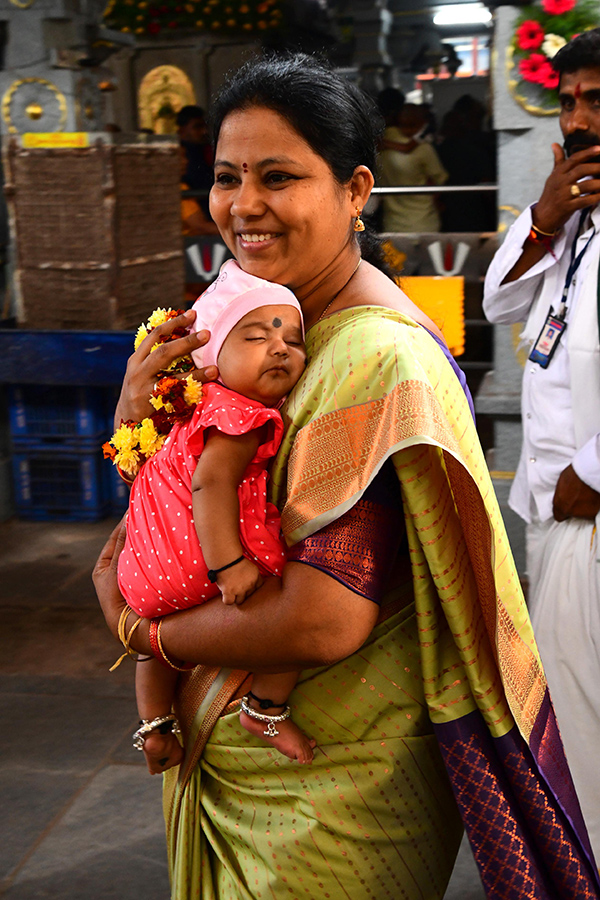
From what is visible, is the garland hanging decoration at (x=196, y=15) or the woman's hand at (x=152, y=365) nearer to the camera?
the woman's hand at (x=152, y=365)

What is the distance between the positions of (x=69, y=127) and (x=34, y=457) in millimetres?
1896

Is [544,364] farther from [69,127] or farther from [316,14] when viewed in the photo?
[316,14]

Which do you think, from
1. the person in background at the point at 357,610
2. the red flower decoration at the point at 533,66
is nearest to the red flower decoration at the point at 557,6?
the red flower decoration at the point at 533,66

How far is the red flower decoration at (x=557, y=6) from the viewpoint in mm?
3706

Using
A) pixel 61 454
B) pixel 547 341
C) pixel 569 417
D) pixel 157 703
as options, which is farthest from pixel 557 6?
pixel 61 454

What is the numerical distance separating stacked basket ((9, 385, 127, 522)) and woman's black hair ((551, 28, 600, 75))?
3488mm

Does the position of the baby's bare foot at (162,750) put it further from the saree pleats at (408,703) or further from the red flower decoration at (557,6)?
the red flower decoration at (557,6)

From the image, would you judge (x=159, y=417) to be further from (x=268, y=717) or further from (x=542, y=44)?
(x=542, y=44)

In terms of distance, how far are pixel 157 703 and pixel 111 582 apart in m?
0.21

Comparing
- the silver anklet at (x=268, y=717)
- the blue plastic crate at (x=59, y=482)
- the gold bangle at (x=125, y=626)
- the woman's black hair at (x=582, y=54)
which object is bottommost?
the blue plastic crate at (x=59, y=482)

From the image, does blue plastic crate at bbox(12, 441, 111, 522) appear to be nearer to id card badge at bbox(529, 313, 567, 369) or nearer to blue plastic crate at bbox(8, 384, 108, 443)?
blue plastic crate at bbox(8, 384, 108, 443)

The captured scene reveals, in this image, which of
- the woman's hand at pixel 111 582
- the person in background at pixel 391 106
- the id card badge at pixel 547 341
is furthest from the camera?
the person in background at pixel 391 106

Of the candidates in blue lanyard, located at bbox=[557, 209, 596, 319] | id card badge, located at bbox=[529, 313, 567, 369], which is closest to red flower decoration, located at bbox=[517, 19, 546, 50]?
blue lanyard, located at bbox=[557, 209, 596, 319]

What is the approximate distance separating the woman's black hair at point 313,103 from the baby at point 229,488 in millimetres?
220
